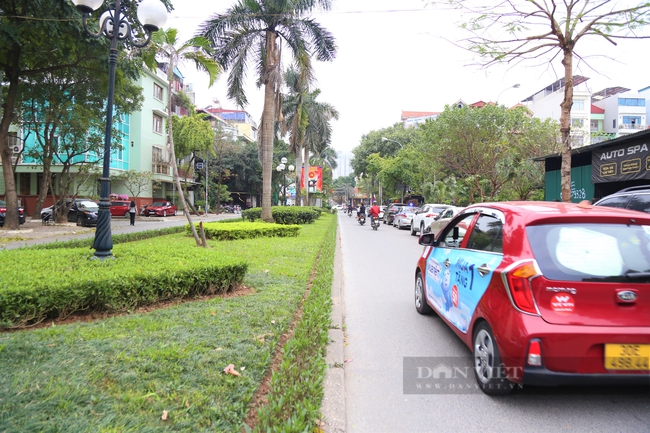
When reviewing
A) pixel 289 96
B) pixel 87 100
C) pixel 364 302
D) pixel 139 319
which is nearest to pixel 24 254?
pixel 139 319

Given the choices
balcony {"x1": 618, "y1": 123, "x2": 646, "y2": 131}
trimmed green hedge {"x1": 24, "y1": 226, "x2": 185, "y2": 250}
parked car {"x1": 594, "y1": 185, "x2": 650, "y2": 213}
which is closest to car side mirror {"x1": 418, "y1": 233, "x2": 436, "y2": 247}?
parked car {"x1": 594, "y1": 185, "x2": 650, "y2": 213}

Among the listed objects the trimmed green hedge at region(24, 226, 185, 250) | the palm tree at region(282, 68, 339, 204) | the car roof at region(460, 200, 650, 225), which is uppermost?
the palm tree at region(282, 68, 339, 204)

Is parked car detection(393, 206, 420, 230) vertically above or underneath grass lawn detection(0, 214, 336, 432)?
above

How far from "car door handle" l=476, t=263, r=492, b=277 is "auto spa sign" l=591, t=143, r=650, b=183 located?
1247cm

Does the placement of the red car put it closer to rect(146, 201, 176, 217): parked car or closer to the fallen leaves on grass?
the fallen leaves on grass

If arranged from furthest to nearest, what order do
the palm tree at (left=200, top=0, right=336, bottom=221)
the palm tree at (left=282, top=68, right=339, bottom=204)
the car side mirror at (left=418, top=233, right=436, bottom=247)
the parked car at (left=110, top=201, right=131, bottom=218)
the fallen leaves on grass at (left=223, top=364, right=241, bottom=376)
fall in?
the parked car at (left=110, top=201, right=131, bottom=218), the palm tree at (left=282, top=68, right=339, bottom=204), the palm tree at (left=200, top=0, right=336, bottom=221), the car side mirror at (left=418, top=233, right=436, bottom=247), the fallen leaves on grass at (left=223, top=364, right=241, bottom=376)

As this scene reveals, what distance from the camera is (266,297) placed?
583 cm

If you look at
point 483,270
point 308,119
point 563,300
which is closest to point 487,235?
point 483,270

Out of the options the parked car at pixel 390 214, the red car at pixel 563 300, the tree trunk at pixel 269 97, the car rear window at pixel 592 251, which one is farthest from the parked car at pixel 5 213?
the car rear window at pixel 592 251

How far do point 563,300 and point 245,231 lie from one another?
1170cm

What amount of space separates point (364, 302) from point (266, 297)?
1.66 meters

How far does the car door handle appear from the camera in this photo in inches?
133

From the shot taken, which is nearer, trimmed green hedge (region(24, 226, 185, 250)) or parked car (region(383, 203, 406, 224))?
trimmed green hedge (region(24, 226, 185, 250))

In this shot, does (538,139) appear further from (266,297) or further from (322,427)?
(322,427)
